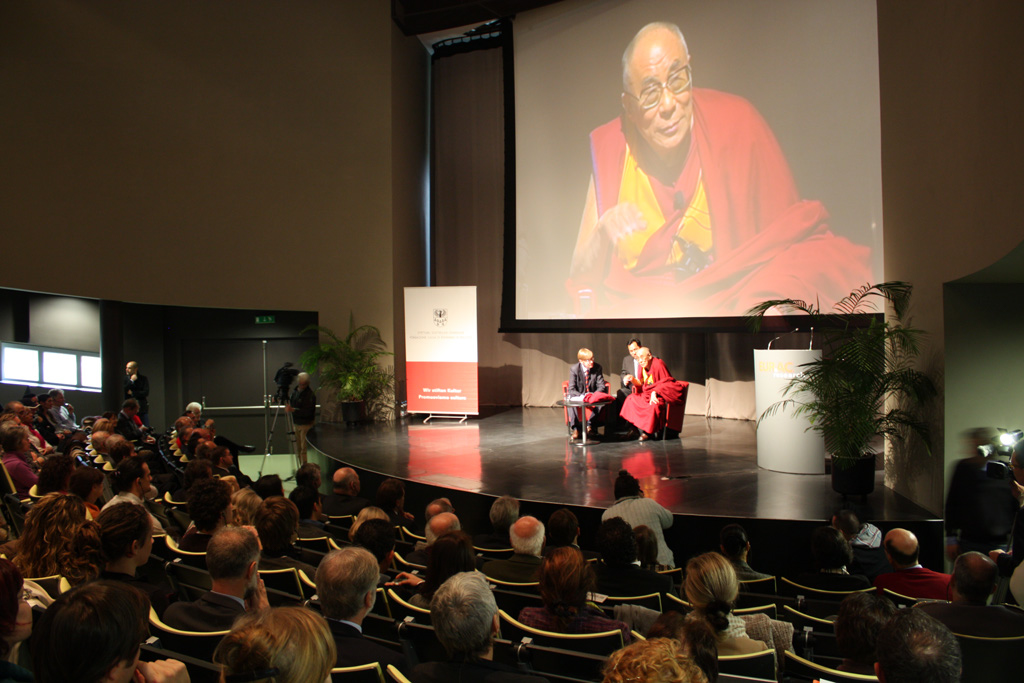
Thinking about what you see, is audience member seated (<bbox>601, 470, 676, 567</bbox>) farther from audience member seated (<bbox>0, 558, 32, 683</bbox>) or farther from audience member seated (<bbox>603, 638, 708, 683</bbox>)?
audience member seated (<bbox>0, 558, 32, 683</bbox>)

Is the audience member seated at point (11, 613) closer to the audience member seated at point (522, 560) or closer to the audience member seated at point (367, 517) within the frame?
the audience member seated at point (367, 517)

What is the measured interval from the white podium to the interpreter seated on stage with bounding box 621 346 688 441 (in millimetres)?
1986

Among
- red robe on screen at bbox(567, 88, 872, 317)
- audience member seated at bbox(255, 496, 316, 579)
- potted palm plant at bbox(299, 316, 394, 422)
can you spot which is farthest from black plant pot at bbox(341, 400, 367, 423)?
audience member seated at bbox(255, 496, 316, 579)

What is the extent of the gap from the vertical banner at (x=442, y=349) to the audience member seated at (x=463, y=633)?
8591 mm

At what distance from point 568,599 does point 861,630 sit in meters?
0.95

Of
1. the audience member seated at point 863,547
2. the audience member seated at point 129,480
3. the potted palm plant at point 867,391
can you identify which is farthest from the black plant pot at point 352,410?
the audience member seated at point 863,547

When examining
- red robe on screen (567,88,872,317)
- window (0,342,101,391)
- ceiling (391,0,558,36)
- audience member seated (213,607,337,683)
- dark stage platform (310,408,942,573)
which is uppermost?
ceiling (391,0,558,36)

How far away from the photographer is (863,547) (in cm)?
414

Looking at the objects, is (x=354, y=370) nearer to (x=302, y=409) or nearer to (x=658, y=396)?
(x=302, y=409)

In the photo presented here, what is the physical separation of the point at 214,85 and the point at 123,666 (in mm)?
10571

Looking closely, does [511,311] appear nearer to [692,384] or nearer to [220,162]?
[692,384]

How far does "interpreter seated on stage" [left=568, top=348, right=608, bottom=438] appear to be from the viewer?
916 centimetres

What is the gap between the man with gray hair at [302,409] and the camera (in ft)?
31.5

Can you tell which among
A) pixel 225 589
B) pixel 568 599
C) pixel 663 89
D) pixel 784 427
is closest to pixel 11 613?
pixel 225 589
